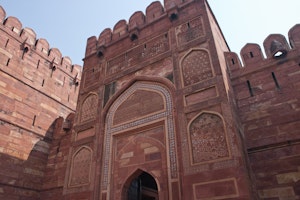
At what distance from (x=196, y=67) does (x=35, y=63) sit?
248 inches

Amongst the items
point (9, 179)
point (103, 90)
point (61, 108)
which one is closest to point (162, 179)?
point (103, 90)

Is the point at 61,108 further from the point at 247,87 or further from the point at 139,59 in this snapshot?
the point at 247,87

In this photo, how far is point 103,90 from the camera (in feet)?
21.8

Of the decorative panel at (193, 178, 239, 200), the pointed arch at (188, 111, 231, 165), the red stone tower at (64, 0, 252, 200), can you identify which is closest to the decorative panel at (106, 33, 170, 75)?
the red stone tower at (64, 0, 252, 200)

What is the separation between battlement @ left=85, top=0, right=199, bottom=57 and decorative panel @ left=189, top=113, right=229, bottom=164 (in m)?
3.18

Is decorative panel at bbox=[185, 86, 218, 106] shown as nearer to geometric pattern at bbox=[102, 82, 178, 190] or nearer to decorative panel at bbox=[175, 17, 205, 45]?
geometric pattern at bbox=[102, 82, 178, 190]

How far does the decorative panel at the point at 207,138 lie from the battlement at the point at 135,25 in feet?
10.4

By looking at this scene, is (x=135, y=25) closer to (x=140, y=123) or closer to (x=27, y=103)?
(x=140, y=123)

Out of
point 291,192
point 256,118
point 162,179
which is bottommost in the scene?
point 291,192

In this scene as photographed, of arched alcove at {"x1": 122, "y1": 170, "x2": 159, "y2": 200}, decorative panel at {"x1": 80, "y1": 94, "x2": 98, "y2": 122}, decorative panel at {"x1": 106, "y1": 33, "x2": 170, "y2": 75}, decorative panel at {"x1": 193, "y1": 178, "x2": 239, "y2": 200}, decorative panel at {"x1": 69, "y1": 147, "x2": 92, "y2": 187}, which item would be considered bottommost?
decorative panel at {"x1": 193, "y1": 178, "x2": 239, "y2": 200}

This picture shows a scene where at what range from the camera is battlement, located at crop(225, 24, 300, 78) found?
5.29 meters

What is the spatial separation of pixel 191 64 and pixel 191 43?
1.98 ft

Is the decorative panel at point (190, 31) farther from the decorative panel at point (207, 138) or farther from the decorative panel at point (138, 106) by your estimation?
the decorative panel at point (207, 138)

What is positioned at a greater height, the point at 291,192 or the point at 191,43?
the point at 191,43
